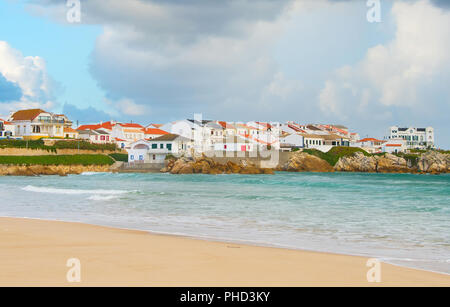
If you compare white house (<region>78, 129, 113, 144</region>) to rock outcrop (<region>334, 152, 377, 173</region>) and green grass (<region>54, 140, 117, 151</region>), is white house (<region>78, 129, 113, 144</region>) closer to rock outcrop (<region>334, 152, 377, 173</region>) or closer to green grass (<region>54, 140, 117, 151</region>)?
green grass (<region>54, 140, 117, 151</region>)

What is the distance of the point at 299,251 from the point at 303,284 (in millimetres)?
3658

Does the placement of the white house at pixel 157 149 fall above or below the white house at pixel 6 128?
below

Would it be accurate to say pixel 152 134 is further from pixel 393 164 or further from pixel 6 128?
pixel 393 164

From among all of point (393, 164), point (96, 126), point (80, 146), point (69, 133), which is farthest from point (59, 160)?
point (393, 164)

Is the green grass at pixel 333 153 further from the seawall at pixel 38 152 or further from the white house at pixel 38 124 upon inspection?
the white house at pixel 38 124

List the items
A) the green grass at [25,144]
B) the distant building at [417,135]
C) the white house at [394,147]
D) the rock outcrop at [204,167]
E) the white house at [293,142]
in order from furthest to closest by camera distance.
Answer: the distant building at [417,135] < the white house at [394,147] < the white house at [293,142] < the green grass at [25,144] < the rock outcrop at [204,167]

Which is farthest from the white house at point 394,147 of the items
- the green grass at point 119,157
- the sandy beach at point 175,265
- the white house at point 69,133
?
the sandy beach at point 175,265

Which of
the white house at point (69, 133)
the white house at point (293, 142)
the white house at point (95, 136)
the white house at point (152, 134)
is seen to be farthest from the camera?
the white house at point (293, 142)

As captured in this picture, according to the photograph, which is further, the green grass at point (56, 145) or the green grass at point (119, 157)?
the green grass at point (119, 157)

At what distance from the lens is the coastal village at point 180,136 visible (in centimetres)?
8562

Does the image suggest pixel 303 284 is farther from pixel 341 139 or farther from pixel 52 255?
pixel 341 139

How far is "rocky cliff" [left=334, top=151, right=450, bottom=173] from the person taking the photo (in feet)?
298

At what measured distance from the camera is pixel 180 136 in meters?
86.1

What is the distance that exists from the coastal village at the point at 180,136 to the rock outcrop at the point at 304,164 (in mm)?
7259
